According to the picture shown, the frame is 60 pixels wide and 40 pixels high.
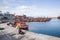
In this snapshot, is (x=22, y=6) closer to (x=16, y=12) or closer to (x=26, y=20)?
(x=16, y=12)

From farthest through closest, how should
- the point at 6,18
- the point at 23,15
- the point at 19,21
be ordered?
1. the point at 6,18
2. the point at 19,21
3. the point at 23,15

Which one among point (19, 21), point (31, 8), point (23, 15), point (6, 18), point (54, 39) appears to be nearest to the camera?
point (54, 39)

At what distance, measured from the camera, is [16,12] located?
18.5 ft

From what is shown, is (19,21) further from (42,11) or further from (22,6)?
(42,11)

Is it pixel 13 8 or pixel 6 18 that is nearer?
pixel 13 8

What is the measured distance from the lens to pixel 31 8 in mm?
5324

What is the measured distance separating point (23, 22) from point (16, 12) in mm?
912

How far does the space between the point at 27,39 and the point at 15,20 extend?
115 inches

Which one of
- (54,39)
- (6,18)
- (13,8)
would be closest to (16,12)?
(13,8)

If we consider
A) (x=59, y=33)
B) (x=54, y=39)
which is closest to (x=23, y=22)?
(x=59, y=33)

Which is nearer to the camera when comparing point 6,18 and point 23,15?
point 23,15

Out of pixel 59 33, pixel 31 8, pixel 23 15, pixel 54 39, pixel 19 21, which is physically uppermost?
pixel 31 8

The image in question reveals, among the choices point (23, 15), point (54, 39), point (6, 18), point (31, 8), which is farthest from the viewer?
point (6, 18)

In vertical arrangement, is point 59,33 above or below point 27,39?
below
